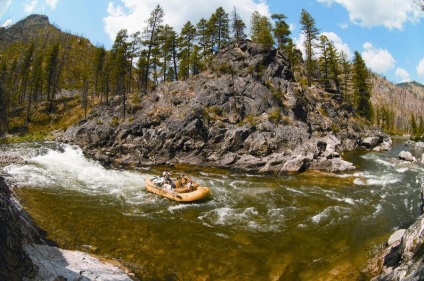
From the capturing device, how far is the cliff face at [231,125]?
37.3 meters

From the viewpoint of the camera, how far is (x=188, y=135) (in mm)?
A: 39781

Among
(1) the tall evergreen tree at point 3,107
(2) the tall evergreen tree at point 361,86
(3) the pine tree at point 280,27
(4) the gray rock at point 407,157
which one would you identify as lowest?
(4) the gray rock at point 407,157

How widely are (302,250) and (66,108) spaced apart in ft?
213

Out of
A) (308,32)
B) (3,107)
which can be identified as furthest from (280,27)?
(3,107)

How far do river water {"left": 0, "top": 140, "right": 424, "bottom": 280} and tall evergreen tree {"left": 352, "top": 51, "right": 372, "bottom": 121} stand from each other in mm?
44390

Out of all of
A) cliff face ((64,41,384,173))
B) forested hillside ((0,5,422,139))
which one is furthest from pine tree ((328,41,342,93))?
cliff face ((64,41,384,173))

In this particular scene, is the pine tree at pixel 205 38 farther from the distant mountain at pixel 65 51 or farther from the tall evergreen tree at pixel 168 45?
the distant mountain at pixel 65 51

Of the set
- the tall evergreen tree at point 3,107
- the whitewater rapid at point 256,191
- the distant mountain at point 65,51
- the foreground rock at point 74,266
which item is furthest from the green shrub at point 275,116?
the distant mountain at point 65,51

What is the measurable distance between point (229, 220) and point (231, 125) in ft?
76.1

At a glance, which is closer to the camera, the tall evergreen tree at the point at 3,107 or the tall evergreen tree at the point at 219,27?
the tall evergreen tree at the point at 3,107

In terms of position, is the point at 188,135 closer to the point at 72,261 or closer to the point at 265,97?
the point at 265,97

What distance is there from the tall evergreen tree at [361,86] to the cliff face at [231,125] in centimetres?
1551

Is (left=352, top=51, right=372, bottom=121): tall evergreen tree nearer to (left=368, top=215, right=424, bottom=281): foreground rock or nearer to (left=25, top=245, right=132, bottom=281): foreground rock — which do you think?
(left=368, top=215, right=424, bottom=281): foreground rock

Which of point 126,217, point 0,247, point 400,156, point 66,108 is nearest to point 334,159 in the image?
point 400,156
